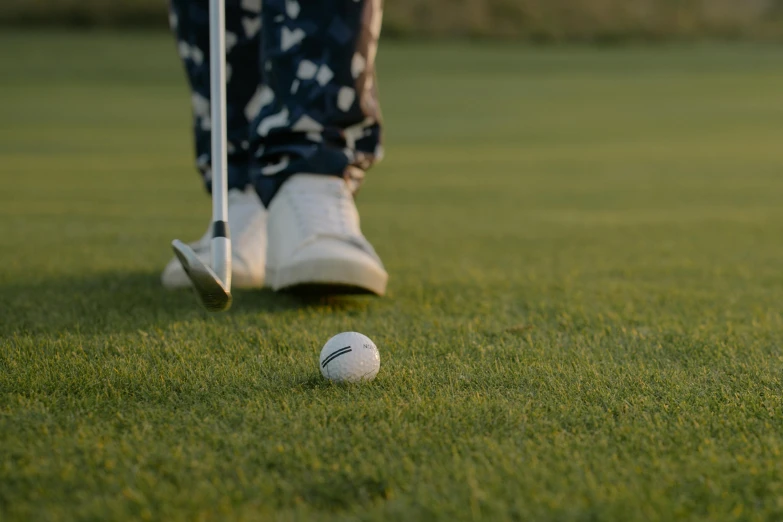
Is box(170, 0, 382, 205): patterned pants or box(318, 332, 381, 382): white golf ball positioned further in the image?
box(170, 0, 382, 205): patterned pants

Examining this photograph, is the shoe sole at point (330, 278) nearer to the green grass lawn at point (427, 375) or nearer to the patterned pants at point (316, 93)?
the green grass lawn at point (427, 375)

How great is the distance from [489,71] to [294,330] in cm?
1969

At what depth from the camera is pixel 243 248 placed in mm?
2053

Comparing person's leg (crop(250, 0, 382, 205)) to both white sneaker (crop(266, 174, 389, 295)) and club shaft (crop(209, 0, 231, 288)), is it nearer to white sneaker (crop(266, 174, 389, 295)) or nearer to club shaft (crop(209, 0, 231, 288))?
white sneaker (crop(266, 174, 389, 295))

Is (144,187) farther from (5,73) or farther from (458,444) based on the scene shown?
(5,73)

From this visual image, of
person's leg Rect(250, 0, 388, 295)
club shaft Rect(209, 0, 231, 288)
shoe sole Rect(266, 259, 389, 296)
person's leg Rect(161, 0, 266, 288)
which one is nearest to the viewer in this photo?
club shaft Rect(209, 0, 231, 288)

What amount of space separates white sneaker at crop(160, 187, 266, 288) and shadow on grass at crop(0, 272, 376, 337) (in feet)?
0.17

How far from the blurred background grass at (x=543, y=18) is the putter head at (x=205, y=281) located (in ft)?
78.3

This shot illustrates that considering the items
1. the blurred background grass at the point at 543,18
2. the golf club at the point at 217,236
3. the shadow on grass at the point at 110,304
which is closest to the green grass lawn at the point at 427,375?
the shadow on grass at the point at 110,304

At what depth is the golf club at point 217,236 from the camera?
1295 mm

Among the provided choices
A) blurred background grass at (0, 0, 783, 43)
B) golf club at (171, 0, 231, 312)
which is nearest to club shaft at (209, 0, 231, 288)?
golf club at (171, 0, 231, 312)

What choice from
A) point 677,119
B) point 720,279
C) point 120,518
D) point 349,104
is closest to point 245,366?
point 120,518

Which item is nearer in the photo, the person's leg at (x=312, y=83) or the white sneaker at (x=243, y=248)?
the person's leg at (x=312, y=83)

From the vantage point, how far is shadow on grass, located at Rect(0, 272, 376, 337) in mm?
1599
